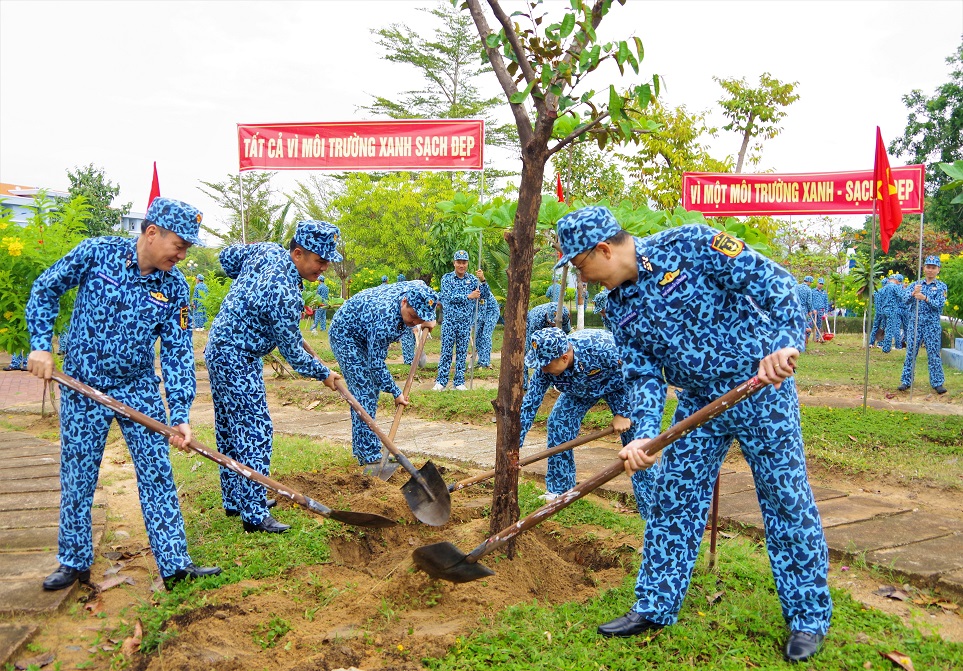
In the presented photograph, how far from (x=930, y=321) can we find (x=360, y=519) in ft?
33.2

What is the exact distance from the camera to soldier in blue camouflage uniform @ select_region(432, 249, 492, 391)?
37.3 feet

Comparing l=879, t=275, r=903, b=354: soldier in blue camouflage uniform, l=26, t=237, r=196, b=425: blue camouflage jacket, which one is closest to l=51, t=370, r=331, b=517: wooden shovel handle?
l=26, t=237, r=196, b=425: blue camouflage jacket

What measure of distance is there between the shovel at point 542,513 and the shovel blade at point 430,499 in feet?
3.50

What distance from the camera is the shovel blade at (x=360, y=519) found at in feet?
12.4

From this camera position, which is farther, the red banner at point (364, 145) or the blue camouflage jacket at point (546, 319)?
the red banner at point (364, 145)

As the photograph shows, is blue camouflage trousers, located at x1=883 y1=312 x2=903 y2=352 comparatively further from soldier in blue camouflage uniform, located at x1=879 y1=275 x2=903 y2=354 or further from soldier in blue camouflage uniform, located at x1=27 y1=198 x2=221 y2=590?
soldier in blue camouflage uniform, located at x1=27 y1=198 x2=221 y2=590

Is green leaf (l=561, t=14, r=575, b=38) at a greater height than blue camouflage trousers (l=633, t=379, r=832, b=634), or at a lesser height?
greater

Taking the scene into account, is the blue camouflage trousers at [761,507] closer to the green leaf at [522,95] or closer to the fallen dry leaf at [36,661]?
the green leaf at [522,95]

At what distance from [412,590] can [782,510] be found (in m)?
1.74

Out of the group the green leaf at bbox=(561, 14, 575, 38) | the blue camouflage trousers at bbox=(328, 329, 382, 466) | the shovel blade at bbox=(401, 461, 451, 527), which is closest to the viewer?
the green leaf at bbox=(561, 14, 575, 38)

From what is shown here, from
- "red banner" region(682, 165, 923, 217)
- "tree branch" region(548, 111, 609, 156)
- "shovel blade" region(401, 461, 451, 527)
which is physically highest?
"red banner" region(682, 165, 923, 217)

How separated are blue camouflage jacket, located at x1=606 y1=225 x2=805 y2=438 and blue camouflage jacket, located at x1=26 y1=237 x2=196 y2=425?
221 centimetres

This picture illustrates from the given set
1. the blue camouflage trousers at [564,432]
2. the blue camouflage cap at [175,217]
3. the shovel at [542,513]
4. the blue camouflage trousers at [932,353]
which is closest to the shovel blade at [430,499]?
the blue camouflage trousers at [564,432]

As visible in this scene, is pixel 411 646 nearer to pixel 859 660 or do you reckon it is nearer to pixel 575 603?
pixel 575 603
